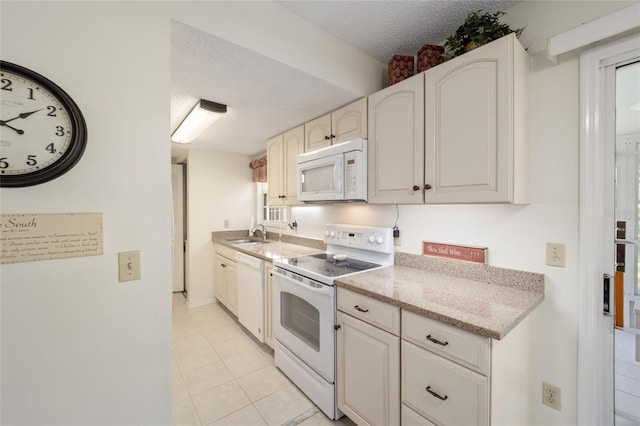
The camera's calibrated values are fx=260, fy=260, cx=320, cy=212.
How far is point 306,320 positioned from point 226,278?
5.82 feet

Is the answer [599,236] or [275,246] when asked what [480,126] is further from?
[275,246]

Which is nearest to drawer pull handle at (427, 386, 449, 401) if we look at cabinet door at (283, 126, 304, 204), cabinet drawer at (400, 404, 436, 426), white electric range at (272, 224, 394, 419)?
cabinet drawer at (400, 404, 436, 426)

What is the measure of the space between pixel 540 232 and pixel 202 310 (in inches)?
144

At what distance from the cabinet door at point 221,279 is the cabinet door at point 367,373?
2186 millimetres

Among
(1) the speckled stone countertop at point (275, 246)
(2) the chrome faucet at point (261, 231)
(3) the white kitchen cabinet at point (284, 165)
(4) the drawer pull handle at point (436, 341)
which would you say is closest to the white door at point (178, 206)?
(1) the speckled stone countertop at point (275, 246)

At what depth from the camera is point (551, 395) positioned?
1340mm

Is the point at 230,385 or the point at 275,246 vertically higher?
the point at 275,246

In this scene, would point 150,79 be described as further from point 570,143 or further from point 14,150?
point 570,143

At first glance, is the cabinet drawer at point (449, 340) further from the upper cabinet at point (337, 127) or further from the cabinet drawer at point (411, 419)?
the upper cabinet at point (337, 127)

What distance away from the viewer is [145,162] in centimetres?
107

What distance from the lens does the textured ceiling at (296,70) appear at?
55.9 inches

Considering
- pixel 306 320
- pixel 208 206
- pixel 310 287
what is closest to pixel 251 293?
pixel 306 320

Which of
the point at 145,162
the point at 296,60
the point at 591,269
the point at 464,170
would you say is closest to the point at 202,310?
the point at 145,162

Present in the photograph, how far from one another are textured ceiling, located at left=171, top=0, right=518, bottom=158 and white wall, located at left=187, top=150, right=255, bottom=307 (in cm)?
150
